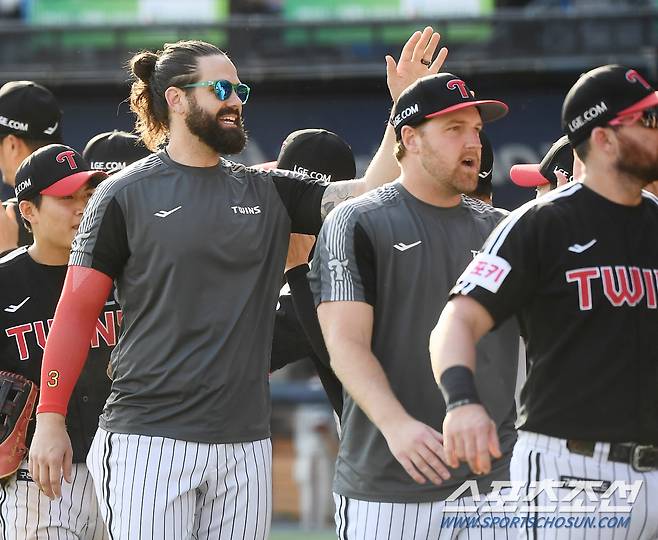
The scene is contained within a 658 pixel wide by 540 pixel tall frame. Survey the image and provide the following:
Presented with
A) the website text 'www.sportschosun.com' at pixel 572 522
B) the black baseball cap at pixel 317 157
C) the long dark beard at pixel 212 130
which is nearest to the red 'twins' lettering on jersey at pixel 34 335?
the long dark beard at pixel 212 130

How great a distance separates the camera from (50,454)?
4918mm

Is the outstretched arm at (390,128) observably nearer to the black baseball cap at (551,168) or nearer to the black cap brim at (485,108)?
the black cap brim at (485,108)

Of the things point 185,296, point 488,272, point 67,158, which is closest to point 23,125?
point 67,158

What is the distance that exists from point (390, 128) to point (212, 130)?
2.09ft

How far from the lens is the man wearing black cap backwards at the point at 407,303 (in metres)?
4.64

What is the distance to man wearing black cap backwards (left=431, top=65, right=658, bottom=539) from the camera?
13.4 feet

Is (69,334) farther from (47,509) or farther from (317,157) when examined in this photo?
Result: (317,157)

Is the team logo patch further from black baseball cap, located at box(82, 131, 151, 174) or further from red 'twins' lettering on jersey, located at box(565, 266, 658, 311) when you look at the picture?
black baseball cap, located at box(82, 131, 151, 174)

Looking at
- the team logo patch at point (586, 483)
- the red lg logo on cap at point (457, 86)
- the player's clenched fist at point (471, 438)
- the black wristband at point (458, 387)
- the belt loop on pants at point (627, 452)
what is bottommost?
the team logo patch at point (586, 483)

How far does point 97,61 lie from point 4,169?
20.8 ft

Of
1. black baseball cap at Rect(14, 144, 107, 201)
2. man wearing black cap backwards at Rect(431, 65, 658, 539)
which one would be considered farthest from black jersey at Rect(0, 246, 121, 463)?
man wearing black cap backwards at Rect(431, 65, 658, 539)

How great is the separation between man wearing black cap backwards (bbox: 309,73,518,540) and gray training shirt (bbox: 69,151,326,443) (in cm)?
37

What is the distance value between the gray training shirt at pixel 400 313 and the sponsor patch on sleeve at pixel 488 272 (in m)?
0.52

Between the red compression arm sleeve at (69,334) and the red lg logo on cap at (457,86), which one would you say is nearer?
the red lg logo on cap at (457,86)
